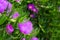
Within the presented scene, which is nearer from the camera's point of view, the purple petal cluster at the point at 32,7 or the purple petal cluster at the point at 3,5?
the purple petal cluster at the point at 3,5

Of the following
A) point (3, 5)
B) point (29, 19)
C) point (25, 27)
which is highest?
point (3, 5)

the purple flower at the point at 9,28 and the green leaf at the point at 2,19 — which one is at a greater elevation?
the green leaf at the point at 2,19

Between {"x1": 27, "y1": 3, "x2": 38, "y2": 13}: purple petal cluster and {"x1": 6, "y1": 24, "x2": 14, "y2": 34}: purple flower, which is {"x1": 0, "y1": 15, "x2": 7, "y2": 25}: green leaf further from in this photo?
{"x1": 27, "y1": 3, "x2": 38, "y2": 13}: purple petal cluster

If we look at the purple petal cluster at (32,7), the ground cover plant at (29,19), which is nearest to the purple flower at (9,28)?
the ground cover plant at (29,19)

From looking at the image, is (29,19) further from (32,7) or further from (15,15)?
(15,15)

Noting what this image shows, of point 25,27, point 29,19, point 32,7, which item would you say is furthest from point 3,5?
point 32,7

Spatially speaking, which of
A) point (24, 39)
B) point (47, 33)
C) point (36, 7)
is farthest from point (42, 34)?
point (24, 39)

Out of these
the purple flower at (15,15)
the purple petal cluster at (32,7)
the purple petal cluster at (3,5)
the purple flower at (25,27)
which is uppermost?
the purple petal cluster at (3,5)

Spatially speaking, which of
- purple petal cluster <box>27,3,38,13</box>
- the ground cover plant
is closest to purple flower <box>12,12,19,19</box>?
the ground cover plant

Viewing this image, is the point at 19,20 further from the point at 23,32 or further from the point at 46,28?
the point at 46,28

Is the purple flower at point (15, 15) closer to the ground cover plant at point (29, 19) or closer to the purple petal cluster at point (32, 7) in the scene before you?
the ground cover plant at point (29, 19)

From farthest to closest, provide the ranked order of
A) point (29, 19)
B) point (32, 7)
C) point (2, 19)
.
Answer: point (32, 7), point (29, 19), point (2, 19)
